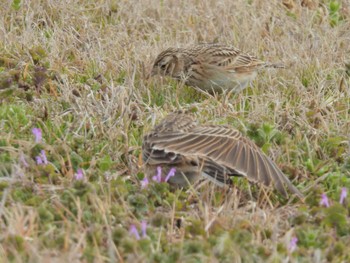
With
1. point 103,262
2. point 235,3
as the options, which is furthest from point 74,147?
point 235,3

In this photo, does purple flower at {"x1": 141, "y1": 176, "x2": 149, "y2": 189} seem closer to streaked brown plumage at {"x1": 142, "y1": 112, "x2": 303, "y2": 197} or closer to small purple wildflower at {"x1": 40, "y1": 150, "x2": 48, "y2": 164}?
streaked brown plumage at {"x1": 142, "y1": 112, "x2": 303, "y2": 197}

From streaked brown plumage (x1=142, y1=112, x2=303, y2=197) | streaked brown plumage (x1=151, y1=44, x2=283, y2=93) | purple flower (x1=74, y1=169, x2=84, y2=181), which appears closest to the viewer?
purple flower (x1=74, y1=169, x2=84, y2=181)

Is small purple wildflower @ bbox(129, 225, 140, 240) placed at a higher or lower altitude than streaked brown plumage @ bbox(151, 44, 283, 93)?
higher

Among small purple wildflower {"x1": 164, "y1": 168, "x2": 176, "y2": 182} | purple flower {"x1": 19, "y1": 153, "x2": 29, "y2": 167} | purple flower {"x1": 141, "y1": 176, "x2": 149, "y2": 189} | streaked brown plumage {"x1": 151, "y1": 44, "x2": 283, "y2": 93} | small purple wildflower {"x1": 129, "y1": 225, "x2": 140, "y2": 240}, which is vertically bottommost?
streaked brown plumage {"x1": 151, "y1": 44, "x2": 283, "y2": 93}

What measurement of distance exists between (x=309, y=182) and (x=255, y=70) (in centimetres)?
242

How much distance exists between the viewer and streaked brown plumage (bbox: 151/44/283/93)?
8680 millimetres

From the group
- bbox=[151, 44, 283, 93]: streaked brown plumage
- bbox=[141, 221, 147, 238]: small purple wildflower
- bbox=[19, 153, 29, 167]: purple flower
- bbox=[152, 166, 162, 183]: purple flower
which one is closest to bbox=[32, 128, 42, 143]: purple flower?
bbox=[19, 153, 29, 167]: purple flower

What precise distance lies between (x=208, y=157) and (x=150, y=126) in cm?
140

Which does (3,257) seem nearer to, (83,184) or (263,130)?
(83,184)

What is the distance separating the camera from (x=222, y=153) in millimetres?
6004

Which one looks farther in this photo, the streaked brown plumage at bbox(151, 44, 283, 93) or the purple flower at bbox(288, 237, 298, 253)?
the streaked brown plumage at bbox(151, 44, 283, 93)

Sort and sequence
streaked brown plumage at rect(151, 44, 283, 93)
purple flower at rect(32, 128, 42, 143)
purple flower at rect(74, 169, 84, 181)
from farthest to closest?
streaked brown plumage at rect(151, 44, 283, 93)
purple flower at rect(32, 128, 42, 143)
purple flower at rect(74, 169, 84, 181)

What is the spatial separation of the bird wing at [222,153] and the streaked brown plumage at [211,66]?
241 centimetres

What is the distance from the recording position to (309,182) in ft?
21.5
